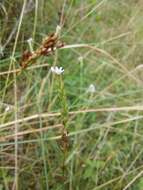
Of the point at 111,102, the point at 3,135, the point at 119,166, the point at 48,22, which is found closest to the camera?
the point at 3,135

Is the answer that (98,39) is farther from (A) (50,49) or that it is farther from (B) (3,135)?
(A) (50,49)

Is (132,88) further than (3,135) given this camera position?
Yes

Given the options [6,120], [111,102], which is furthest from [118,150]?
[6,120]

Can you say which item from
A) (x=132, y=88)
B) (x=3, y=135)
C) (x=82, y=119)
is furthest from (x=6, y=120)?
(x=132, y=88)

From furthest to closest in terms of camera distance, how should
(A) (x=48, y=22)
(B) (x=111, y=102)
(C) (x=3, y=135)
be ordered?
1. (A) (x=48, y=22)
2. (B) (x=111, y=102)
3. (C) (x=3, y=135)

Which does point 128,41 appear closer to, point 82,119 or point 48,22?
point 48,22

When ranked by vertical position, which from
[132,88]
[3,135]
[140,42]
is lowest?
[3,135]

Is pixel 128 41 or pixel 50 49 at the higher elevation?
pixel 128 41
